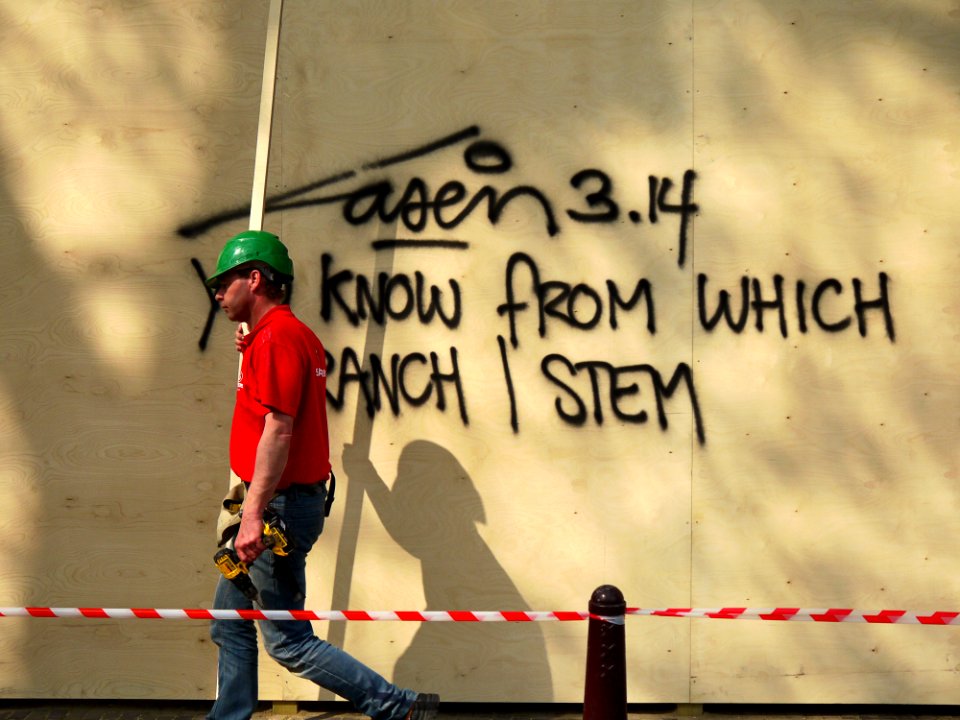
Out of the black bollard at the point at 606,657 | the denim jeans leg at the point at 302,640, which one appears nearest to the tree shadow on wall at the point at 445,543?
the denim jeans leg at the point at 302,640

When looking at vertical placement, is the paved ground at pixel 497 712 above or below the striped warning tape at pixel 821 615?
below

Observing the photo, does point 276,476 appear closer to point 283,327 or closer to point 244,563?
point 244,563

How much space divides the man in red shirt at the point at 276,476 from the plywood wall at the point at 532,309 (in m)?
0.71

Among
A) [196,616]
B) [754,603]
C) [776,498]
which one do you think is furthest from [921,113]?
[196,616]

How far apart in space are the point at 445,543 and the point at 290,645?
3.33 feet

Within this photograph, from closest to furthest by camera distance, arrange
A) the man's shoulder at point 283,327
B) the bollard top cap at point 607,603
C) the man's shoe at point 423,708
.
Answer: the bollard top cap at point 607,603 < the man's shoulder at point 283,327 < the man's shoe at point 423,708

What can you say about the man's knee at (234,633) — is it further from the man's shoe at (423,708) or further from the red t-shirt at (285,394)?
the man's shoe at (423,708)

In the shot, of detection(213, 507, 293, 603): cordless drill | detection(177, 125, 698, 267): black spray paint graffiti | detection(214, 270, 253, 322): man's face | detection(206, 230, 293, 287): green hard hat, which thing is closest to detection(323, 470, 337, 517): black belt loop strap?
detection(213, 507, 293, 603): cordless drill

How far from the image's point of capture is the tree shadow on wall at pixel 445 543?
5352 mm

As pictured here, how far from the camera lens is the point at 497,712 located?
→ 544cm

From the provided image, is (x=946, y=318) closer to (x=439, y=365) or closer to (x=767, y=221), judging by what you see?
(x=767, y=221)

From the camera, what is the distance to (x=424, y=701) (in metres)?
4.69

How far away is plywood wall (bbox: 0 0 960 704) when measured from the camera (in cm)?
532

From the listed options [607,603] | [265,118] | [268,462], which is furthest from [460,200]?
[607,603]
